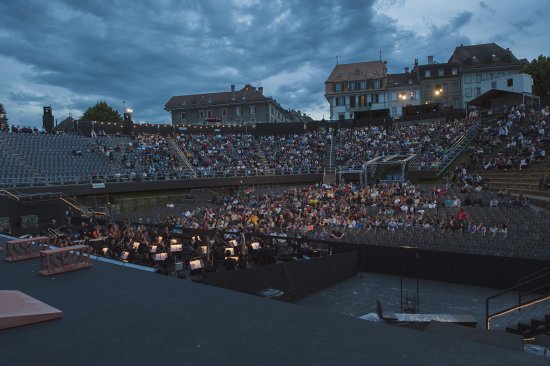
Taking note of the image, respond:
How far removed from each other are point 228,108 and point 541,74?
5086cm

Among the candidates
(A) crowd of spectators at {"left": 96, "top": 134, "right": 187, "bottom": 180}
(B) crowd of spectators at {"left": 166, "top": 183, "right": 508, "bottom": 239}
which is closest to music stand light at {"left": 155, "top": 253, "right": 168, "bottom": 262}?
(B) crowd of spectators at {"left": 166, "top": 183, "right": 508, "bottom": 239}

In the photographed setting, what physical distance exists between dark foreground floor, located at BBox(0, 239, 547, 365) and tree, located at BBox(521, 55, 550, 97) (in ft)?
212

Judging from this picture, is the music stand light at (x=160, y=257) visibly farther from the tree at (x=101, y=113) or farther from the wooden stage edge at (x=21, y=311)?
the tree at (x=101, y=113)

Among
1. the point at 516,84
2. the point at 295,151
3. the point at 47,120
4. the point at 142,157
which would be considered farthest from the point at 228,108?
the point at 516,84

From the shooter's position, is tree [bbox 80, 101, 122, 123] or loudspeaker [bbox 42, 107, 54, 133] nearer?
loudspeaker [bbox 42, 107, 54, 133]

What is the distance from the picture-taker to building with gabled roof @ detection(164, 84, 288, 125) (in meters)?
76.8

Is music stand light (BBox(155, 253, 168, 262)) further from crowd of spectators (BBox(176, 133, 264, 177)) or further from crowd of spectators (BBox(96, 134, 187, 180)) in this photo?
crowd of spectators (BBox(176, 133, 264, 177))

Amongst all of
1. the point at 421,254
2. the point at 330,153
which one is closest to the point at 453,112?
the point at 330,153

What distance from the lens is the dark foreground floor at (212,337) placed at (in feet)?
10.9

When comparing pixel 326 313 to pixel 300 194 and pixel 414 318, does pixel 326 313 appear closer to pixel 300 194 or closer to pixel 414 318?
pixel 414 318

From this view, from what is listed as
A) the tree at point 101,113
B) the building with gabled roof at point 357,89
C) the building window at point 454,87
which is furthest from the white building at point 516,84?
the tree at point 101,113

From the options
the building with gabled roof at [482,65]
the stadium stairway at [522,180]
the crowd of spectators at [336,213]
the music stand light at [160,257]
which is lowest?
the music stand light at [160,257]

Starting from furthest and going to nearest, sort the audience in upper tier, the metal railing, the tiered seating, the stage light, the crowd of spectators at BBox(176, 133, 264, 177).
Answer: the crowd of spectators at BBox(176, 133, 264, 177) → the metal railing → the tiered seating → the audience in upper tier → the stage light

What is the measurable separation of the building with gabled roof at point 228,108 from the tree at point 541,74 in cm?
4186
